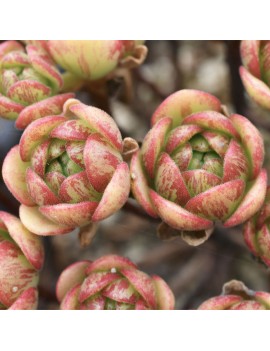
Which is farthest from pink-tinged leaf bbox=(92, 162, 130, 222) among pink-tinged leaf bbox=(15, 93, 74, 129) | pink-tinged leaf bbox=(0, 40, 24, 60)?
pink-tinged leaf bbox=(0, 40, 24, 60)

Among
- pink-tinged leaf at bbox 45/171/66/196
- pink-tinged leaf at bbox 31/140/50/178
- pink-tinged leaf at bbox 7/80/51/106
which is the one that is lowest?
pink-tinged leaf at bbox 45/171/66/196

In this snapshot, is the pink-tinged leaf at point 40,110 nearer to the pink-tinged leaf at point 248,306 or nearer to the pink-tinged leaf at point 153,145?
the pink-tinged leaf at point 153,145

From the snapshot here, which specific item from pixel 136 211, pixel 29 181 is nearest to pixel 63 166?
pixel 29 181

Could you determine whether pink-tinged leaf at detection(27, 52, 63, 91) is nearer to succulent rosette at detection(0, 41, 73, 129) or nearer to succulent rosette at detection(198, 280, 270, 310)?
succulent rosette at detection(0, 41, 73, 129)

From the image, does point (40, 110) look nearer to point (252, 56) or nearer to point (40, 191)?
A: point (40, 191)

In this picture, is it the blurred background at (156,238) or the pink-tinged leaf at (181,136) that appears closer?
the pink-tinged leaf at (181,136)

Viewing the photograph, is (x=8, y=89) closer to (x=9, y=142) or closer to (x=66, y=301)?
(x=9, y=142)

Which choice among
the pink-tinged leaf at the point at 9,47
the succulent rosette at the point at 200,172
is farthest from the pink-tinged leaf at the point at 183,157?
the pink-tinged leaf at the point at 9,47

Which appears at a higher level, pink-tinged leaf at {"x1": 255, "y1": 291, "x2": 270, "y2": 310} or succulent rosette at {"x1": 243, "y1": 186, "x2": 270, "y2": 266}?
succulent rosette at {"x1": 243, "y1": 186, "x2": 270, "y2": 266}
